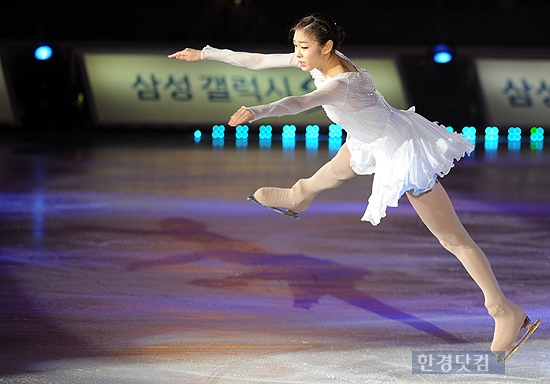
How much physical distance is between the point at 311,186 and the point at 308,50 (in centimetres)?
83

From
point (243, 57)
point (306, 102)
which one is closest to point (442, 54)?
point (243, 57)

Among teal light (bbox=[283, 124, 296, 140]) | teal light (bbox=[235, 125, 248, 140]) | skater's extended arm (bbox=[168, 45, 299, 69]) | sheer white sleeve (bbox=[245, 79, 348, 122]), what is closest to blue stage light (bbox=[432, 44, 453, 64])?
teal light (bbox=[283, 124, 296, 140])

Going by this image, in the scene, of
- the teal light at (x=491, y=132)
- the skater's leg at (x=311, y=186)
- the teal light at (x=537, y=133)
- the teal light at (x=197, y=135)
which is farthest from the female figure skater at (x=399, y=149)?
the teal light at (x=537, y=133)

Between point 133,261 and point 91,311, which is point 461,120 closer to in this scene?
point 133,261

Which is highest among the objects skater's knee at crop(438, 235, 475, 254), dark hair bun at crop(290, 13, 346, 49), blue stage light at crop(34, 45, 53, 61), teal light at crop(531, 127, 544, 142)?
dark hair bun at crop(290, 13, 346, 49)

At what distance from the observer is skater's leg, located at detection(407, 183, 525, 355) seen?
10.8 feet

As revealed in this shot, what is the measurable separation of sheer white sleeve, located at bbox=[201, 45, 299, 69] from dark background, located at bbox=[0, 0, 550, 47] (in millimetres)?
8705

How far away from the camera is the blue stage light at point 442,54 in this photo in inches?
444

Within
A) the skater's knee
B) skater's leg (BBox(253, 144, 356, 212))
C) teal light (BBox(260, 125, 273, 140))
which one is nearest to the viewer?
the skater's knee

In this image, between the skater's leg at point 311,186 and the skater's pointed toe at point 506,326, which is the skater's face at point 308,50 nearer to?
the skater's leg at point 311,186

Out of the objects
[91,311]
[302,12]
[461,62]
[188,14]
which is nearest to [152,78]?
[188,14]

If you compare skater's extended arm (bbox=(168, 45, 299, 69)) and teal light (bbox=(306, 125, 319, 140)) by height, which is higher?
skater's extended arm (bbox=(168, 45, 299, 69))

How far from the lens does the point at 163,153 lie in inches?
384

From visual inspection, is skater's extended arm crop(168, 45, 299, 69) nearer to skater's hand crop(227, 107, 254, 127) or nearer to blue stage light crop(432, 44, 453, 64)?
skater's hand crop(227, 107, 254, 127)
